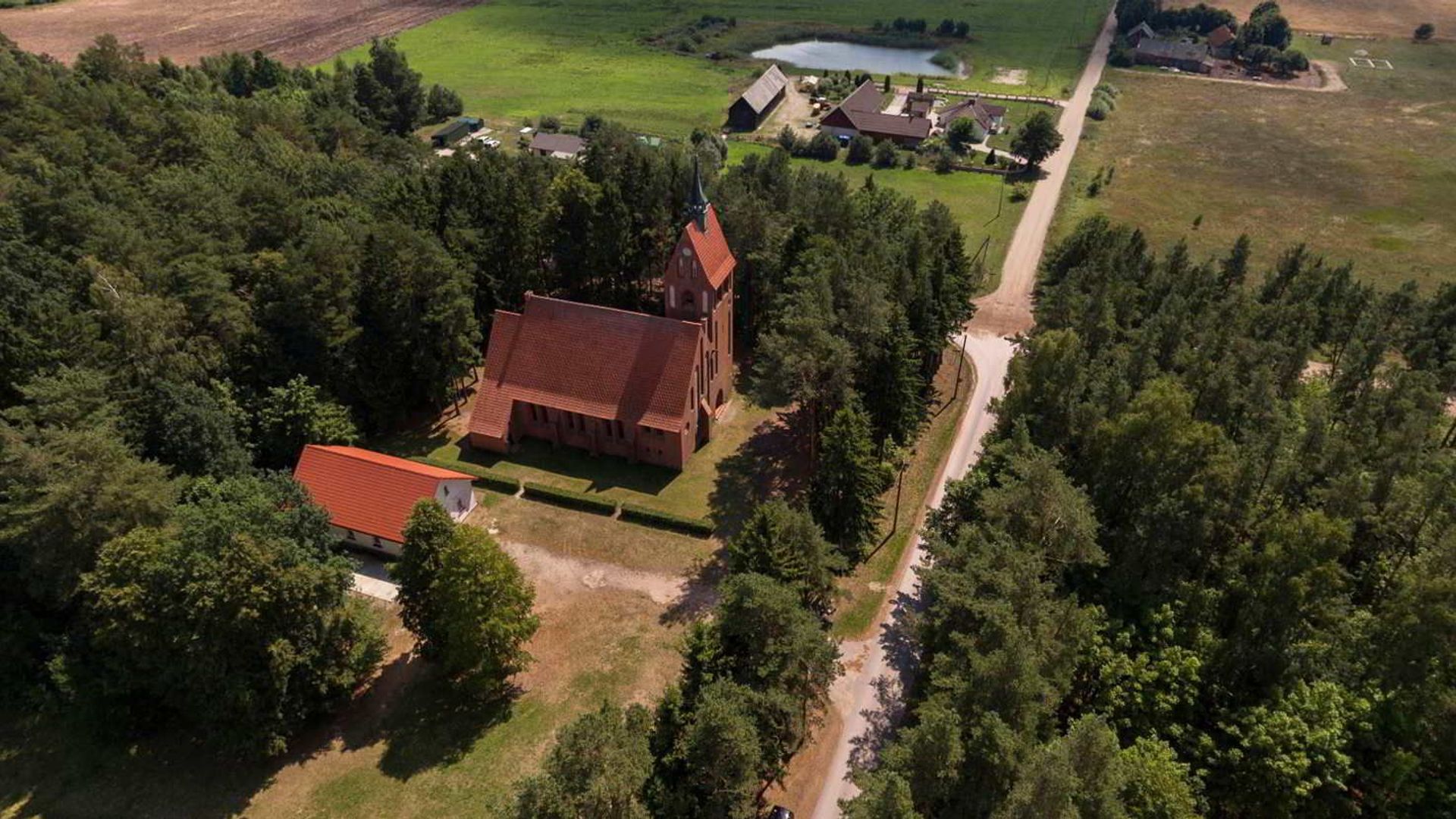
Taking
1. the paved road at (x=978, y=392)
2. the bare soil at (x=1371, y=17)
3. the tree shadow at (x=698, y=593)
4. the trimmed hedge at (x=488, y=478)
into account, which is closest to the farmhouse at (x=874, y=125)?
the paved road at (x=978, y=392)

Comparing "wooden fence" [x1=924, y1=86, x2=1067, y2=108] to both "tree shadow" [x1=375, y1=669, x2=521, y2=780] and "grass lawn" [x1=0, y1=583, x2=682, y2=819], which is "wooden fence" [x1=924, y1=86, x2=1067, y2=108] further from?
"tree shadow" [x1=375, y1=669, x2=521, y2=780]

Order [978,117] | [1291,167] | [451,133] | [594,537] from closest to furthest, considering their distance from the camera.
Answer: [594,537] < [1291,167] < [451,133] < [978,117]

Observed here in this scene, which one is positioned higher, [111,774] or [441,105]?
[441,105]

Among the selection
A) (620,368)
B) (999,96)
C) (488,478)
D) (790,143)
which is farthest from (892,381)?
(999,96)

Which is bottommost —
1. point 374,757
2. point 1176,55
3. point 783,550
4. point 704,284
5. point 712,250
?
point 374,757

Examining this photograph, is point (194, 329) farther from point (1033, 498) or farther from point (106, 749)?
point (1033, 498)

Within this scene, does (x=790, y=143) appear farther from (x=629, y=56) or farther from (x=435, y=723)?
(x=435, y=723)
